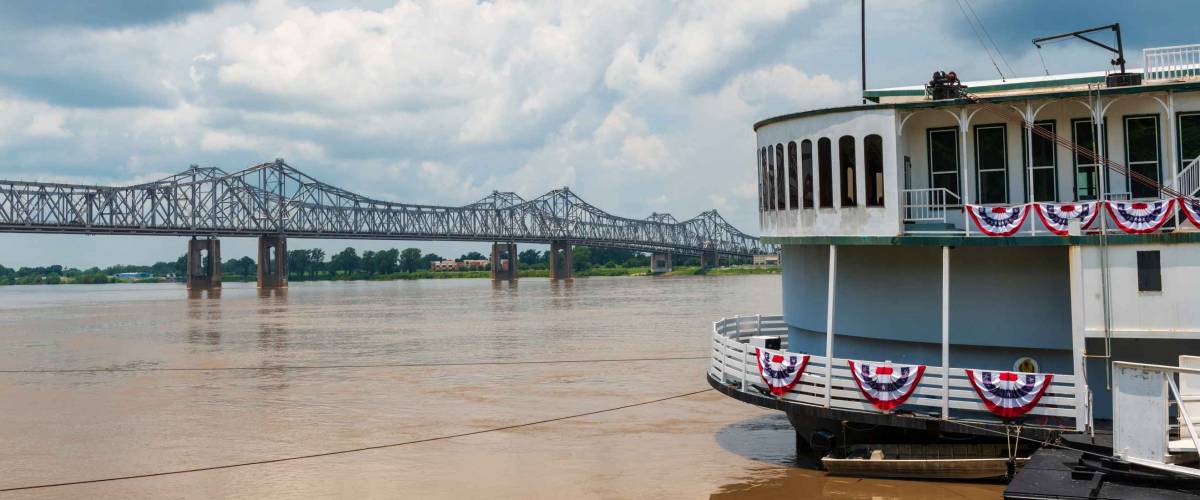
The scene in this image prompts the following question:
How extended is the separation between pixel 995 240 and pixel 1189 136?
3.30 meters

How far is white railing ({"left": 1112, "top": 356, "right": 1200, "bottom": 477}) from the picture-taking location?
416 inches

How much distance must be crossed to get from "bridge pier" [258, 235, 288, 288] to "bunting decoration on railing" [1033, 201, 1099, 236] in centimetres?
15135

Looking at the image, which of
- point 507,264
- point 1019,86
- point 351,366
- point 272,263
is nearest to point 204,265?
point 272,263

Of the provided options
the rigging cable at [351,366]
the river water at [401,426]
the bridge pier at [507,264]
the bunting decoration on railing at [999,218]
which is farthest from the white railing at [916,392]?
the bridge pier at [507,264]

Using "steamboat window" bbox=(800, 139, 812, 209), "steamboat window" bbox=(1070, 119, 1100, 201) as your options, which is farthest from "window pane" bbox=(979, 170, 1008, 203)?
"steamboat window" bbox=(800, 139, 812, 209)

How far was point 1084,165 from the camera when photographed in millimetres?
14695

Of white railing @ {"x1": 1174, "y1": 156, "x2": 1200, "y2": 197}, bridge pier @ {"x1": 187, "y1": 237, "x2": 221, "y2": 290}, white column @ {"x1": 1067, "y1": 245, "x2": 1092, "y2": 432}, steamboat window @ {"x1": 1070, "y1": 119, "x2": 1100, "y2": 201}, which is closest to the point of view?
white column @ {"x1": 1067, "y1": 245, "x2": 1092, "y2": 432}

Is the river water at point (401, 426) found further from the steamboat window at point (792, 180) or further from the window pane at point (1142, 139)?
the window pane at point (1142, 139)

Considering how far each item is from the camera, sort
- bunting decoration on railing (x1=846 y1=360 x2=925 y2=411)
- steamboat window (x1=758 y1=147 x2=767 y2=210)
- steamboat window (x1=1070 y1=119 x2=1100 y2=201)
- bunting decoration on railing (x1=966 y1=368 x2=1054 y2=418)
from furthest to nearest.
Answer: steamboat window (x1=758 y1=147 x2=767 y2=210) → steamboat window (x1=1070 y1=119 x2=1100 y2=201) → bunting decoration on railing (x1=846 y1=360 x2=925 y2=411) → bunting decoration on railing (x1=966 y1=368 x2=1054 y2=418)

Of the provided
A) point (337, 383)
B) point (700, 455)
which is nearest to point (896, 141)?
point (700, 455)

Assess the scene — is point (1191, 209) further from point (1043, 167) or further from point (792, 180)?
point (792, 180)

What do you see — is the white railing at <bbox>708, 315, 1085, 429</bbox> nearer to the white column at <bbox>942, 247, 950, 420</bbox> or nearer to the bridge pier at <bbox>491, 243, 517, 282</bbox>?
the white column at <bbox>942, 247, 950, 420</bbox>

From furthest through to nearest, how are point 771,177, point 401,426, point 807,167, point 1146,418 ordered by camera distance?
point 401,426
point 771,177
point 807,167
point 1146,418

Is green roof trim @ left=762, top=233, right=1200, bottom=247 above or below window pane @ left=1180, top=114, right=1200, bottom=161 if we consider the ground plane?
below
